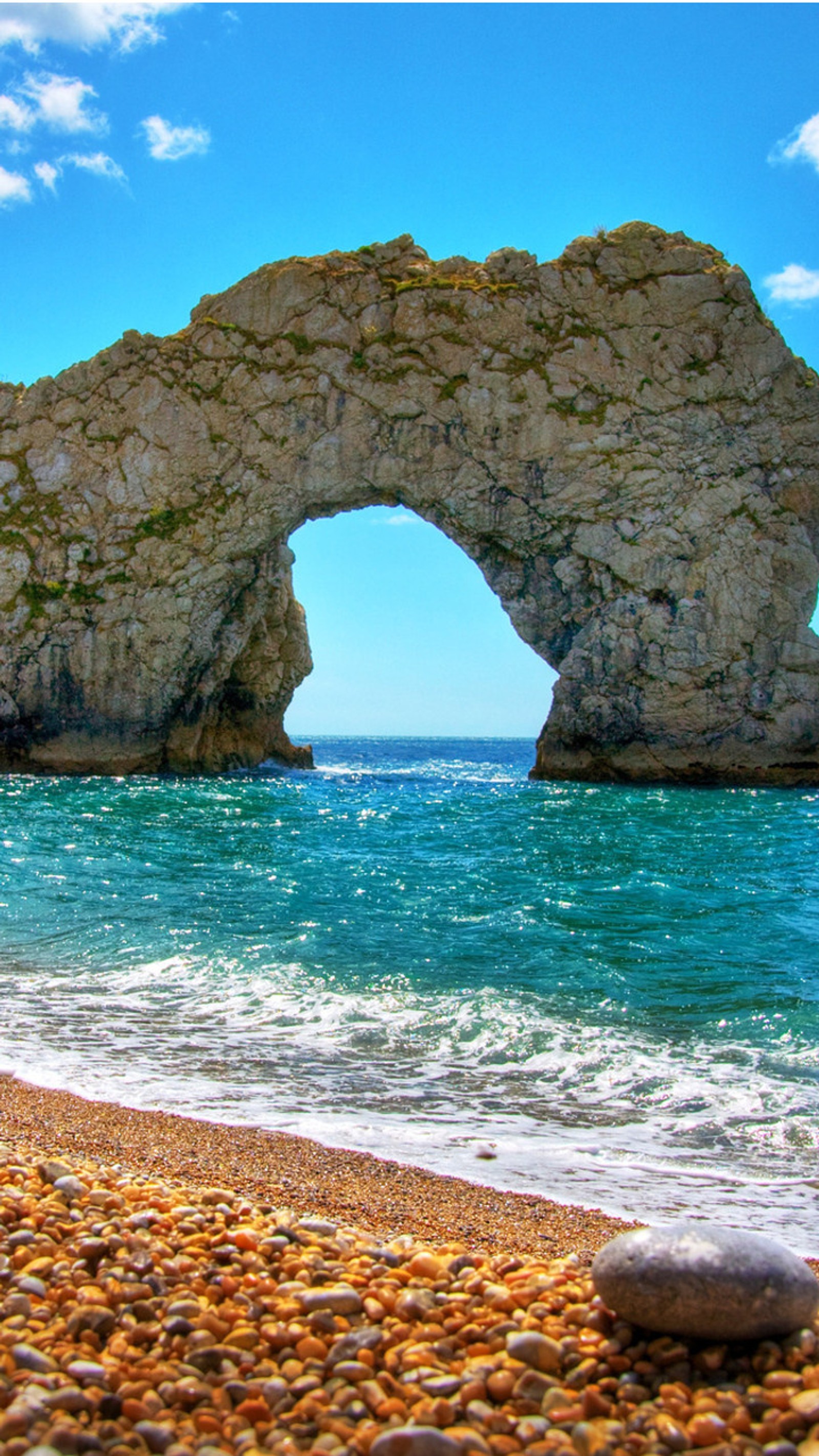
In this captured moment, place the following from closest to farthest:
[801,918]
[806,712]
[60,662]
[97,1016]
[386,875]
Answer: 1. [97,1016]
2. [801,918]
3. [386,875]
4. [806,712]
5. [60,662]

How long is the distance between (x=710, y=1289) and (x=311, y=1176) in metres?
2.12

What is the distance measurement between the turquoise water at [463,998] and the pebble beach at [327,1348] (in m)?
1.33

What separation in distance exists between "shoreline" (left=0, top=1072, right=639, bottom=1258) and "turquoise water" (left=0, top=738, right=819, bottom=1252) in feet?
0.69

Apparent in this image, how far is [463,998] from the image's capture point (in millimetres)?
7422

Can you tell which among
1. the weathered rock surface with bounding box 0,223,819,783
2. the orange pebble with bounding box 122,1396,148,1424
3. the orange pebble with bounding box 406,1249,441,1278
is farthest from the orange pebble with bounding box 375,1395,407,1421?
the weathered rock surface with bounding box 0,223,819,783

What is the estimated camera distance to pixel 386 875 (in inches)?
509

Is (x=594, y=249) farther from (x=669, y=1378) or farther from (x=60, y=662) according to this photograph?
(x=669, y=1378)

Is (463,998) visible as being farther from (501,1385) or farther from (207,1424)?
(207,1424)

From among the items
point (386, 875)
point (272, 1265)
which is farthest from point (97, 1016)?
point (386, 875)

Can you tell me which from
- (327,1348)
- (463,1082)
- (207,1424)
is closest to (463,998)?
(463,1082)

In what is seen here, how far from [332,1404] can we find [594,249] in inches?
1297

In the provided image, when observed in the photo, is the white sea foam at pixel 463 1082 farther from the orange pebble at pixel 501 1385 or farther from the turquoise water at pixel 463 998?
the orange pebble at pixel 501 1385

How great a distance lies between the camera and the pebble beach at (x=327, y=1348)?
2256 mm

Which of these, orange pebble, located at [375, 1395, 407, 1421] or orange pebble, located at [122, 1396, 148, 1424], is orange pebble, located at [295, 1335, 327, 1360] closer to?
orange pebble, located at [375, 1395, 407, 1421]
